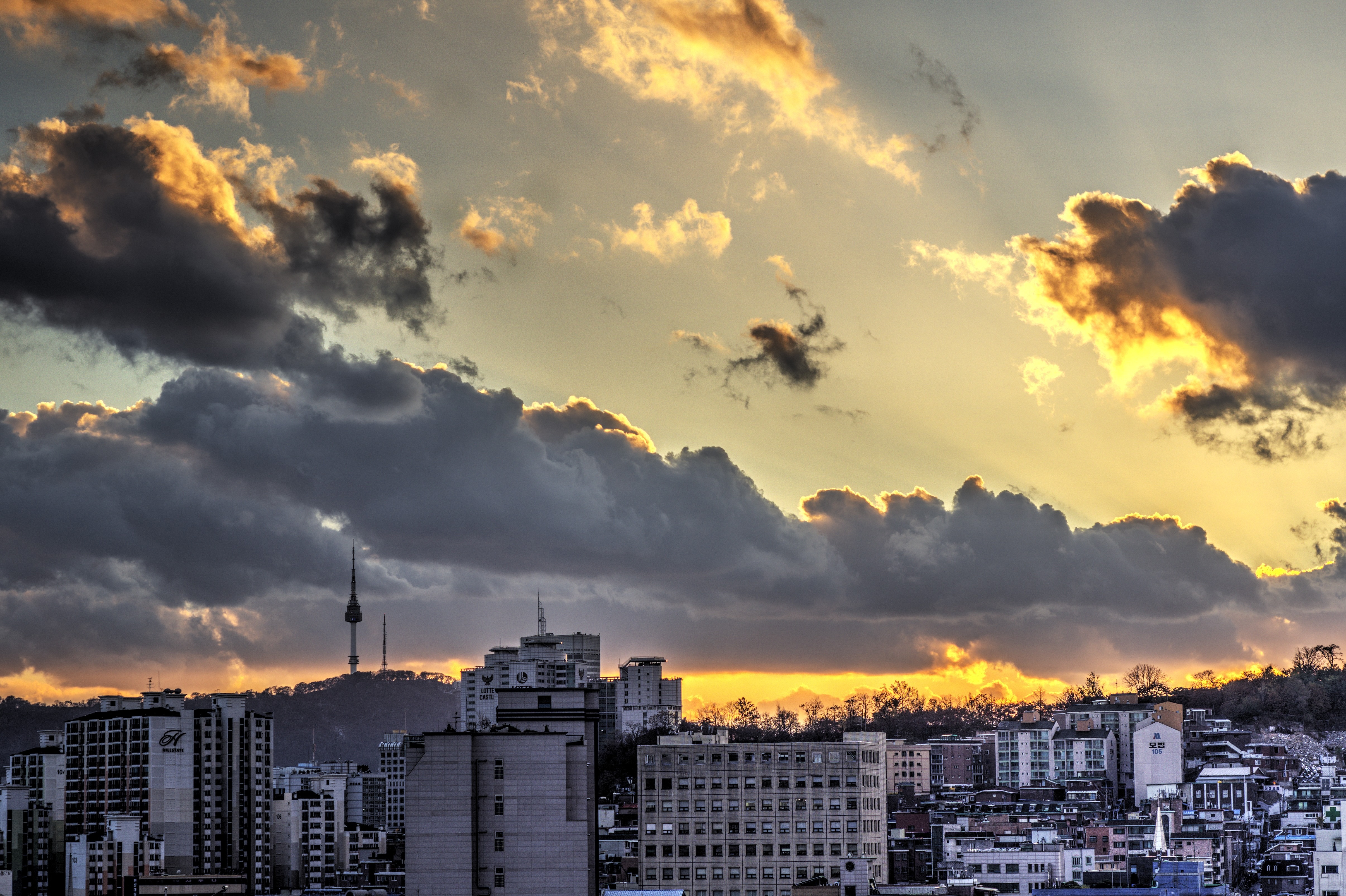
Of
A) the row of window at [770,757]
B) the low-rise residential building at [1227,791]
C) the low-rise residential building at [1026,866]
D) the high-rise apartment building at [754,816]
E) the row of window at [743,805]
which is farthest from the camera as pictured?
the low-rise residential building at [1227,791]

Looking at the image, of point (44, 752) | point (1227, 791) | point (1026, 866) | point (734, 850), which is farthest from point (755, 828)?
point (44, 752)

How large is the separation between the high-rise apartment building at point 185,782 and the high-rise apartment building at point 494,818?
259 feet

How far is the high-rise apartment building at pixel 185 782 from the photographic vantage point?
550ft

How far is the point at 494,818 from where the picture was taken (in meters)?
92.9

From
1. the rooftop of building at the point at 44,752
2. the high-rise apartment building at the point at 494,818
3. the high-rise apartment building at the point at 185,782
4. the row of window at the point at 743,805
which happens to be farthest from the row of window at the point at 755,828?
the rooftop of building at the point at 44,752

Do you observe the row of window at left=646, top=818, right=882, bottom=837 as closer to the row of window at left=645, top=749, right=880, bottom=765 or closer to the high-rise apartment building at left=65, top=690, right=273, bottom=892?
the row of window at left=645, top=749, right=880, bottom=765

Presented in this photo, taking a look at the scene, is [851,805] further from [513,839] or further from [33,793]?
[33,793]

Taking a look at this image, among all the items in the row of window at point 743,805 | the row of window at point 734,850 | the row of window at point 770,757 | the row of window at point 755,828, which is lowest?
the row of window at point 734,850

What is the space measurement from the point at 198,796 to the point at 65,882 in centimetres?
1643

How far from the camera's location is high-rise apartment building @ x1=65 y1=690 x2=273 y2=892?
167750mm

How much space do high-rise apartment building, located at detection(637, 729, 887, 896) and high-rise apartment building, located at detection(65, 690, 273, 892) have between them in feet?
194

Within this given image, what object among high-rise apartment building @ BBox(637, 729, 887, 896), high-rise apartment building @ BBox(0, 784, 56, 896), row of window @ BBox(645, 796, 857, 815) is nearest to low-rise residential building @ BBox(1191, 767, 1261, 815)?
high-rise apartment building @ BBox(637, 729, 887, 896)

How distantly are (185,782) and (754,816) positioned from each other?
70.0 metres

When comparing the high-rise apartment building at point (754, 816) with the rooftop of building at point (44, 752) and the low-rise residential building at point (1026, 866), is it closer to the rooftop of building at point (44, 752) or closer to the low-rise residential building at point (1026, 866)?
the low-rise residential building at point (1026, 866)
